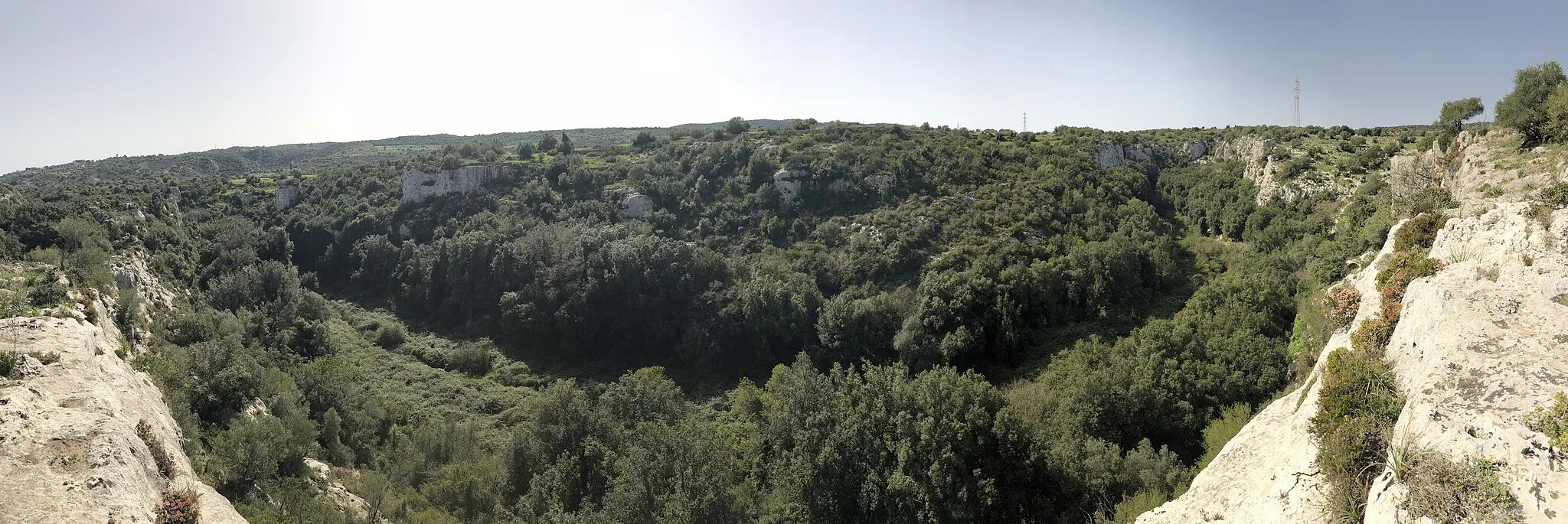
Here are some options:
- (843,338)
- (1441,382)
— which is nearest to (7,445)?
(1441,382)

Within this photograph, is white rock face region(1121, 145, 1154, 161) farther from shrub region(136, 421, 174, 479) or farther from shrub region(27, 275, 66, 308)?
shrub region(27, 275, 66, 308)

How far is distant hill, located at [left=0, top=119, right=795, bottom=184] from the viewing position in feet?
263

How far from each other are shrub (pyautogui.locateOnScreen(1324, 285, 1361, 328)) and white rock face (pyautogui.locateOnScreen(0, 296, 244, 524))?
89.8 ft

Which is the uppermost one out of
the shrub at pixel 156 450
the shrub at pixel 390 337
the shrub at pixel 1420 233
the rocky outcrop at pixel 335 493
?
the shrub at pixel 1420 233

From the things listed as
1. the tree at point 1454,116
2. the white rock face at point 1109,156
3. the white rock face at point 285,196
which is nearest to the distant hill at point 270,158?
the white rock face at point 285,196

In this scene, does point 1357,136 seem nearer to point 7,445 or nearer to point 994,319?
point 994,319

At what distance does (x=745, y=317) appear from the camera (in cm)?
4003

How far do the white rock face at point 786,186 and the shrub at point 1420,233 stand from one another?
39.1 m

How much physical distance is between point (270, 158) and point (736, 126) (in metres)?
93.2

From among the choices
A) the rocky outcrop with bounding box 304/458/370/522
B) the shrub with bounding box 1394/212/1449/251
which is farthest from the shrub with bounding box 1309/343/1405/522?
the rocky outcrop with bounding box 304/458/370/522

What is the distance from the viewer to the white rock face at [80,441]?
41.3ft

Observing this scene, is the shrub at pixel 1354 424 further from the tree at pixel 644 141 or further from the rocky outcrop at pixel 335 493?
the tree at pixel 644 141

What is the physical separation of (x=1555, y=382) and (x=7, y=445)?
88.8 feet

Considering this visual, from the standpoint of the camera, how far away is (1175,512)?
39.1 ft
